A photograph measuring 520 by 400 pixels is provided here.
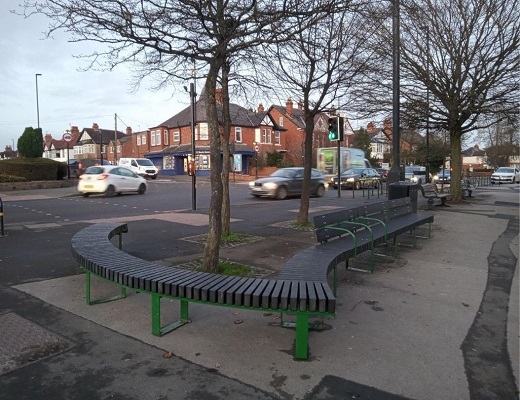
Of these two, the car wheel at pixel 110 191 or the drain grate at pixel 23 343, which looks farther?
the car wheel at pixel 110 191

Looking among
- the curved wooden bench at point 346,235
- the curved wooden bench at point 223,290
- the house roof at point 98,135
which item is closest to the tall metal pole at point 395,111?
the curved wooden bench at point 346,235

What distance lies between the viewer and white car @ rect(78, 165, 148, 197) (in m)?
20.6

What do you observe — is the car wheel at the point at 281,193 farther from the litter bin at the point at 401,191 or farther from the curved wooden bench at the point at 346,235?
the curved wooden bench at the point at 346,235

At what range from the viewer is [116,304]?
16.3 ft

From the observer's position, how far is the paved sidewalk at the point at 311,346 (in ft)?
10.4

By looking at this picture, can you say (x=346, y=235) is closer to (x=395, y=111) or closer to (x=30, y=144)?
(x=395, y=111)

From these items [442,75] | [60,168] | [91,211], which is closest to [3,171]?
[60,168]

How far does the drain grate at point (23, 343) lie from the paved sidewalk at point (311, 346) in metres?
0.11

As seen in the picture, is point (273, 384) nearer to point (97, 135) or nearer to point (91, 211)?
point (91, 211)

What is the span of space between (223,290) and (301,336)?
0.76 m

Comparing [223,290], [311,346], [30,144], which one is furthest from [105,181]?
[311,346]

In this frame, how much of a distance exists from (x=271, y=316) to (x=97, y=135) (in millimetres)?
87818

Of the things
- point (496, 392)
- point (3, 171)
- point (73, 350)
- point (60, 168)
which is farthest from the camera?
point (60, 168)

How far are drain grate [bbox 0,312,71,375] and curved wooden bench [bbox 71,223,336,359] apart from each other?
2.47 ft
